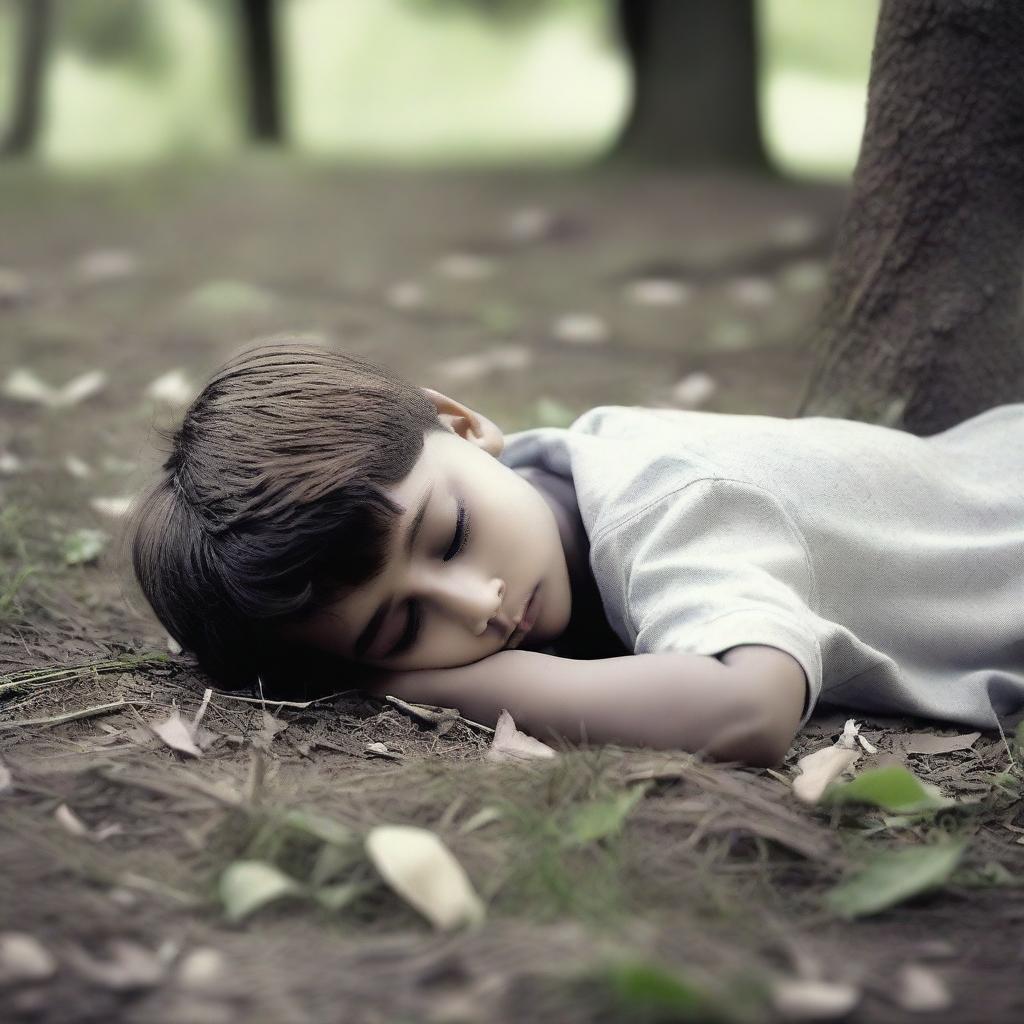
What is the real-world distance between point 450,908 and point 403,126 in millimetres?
7813

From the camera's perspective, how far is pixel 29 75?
7559 mm

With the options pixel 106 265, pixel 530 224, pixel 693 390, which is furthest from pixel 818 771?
pixel 106 265

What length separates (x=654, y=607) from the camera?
174 centimetres

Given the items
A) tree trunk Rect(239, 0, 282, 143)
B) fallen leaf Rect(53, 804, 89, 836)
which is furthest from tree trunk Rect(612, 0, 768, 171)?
fallen leaf Rect(53, 804, 89, 836)

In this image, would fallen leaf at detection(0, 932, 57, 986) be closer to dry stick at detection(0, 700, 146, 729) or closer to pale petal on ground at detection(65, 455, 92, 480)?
dry stick at detection(0, 700, 146, 729)

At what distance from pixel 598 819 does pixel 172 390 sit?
248 cm

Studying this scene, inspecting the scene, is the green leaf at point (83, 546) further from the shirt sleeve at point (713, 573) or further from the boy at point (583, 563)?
the shirt sleeve at point (713, 573)

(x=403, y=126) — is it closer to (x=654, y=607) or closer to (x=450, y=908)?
(x=654, y=607)

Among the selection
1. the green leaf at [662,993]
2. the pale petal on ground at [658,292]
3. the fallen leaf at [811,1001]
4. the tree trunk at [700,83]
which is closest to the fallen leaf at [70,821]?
the green leaf at [662,993]

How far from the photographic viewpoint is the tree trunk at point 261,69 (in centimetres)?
772

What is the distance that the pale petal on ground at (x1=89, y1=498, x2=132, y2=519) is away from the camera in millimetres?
2779

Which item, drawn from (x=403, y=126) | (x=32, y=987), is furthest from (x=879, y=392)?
(x=403, y=126)

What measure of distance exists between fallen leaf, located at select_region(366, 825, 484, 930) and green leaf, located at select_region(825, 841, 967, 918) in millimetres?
410

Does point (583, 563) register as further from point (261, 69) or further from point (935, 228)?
point (261, 69)
